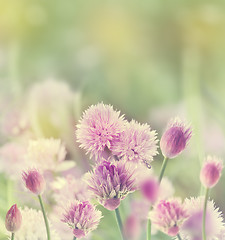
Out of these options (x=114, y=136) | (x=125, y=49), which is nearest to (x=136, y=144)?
(x=114, y=136)

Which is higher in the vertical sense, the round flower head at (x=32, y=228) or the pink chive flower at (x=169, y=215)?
the round flower head at (x=32, y=228)

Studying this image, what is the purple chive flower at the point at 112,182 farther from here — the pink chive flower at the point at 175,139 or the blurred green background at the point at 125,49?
the blurred green background at the point at 125,49

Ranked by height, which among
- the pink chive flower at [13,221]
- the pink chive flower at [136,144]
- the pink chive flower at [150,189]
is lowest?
the pink chive flower at [150,189]

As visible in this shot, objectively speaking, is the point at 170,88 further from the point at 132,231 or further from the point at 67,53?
the point at 132,231

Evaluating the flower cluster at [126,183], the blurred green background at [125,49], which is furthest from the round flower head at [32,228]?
the blurred green background at [125,49]

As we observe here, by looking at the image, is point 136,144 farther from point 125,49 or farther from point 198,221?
point 125,49

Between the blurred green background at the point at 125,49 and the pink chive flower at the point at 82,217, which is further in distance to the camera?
the blurred green background at the point at 125,49
